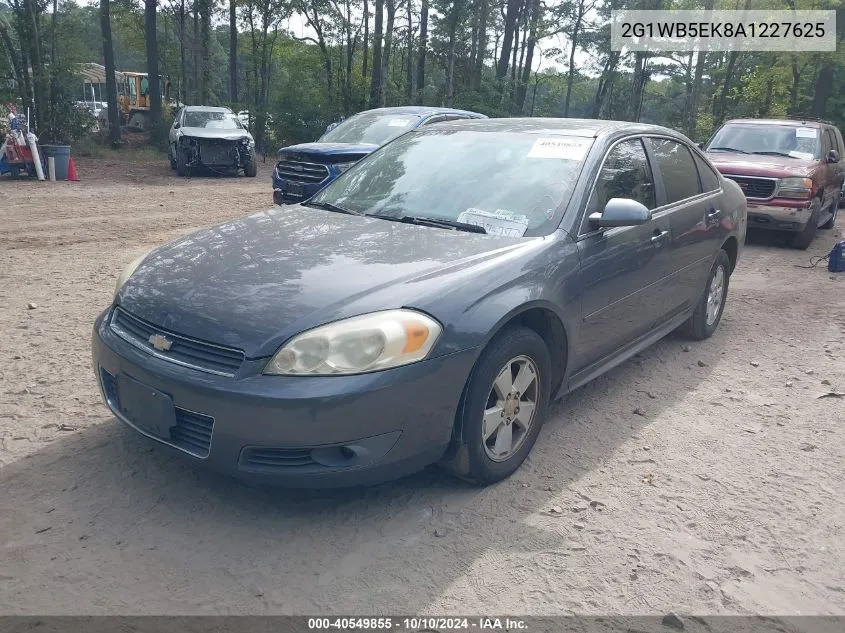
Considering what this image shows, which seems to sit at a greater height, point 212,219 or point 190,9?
point 190,9

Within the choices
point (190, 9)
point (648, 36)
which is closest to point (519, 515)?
point (190, 9)

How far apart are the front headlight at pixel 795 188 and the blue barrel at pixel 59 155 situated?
14080 millimetres

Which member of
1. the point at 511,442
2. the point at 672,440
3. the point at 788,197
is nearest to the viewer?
the point at 511,442

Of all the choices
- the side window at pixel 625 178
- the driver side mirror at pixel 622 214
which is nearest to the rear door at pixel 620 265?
the side window at pixel 625 178

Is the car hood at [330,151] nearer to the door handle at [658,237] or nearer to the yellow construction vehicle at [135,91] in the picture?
the door handle at [658,237]

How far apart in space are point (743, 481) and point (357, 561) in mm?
→ 1963

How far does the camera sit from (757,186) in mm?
9695

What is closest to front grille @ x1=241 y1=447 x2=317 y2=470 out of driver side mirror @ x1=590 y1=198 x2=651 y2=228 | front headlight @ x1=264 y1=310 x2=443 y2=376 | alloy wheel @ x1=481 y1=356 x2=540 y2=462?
front headlight @ x1=264 y1=310 x2=443 y2=376

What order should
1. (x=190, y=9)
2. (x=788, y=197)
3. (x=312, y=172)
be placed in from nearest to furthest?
1. (x=788, y=197)
2. (x=312, y=172)
3. (x=190, y=9)

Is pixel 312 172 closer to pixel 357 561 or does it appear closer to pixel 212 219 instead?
pixel 212 219

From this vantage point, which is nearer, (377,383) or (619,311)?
(377,383)

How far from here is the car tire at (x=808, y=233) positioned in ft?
31.9

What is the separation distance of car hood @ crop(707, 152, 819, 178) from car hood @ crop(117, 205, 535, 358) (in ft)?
24.3

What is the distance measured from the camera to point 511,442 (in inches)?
132
